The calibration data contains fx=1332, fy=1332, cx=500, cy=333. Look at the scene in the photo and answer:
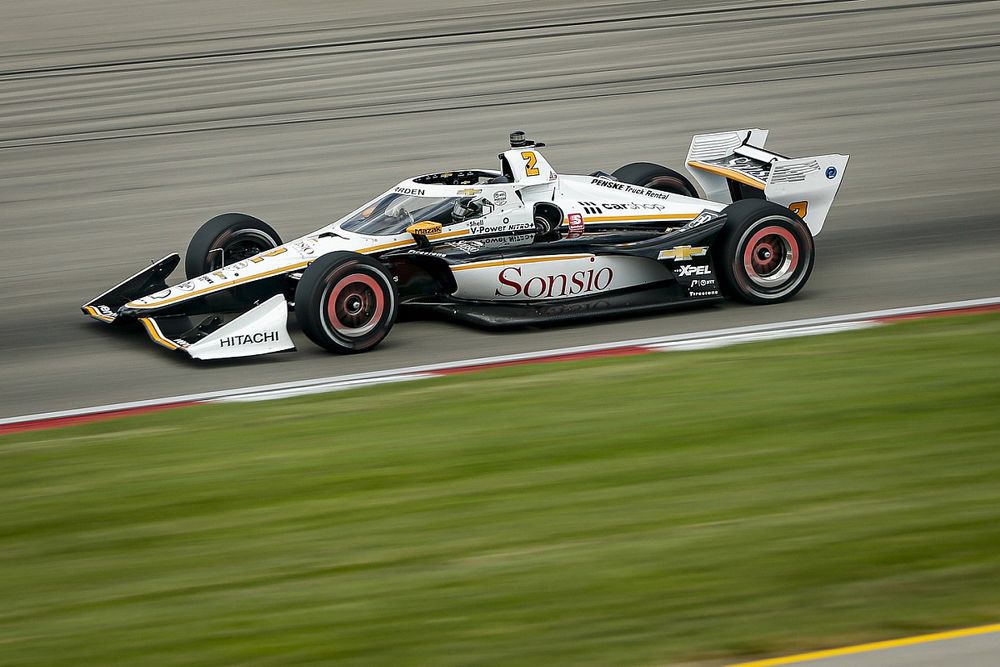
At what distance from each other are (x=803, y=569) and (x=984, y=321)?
15.4ft

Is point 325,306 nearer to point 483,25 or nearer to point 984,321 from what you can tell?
point 984,321

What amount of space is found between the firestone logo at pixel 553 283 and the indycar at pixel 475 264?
11 millimetres

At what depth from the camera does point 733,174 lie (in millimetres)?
11445

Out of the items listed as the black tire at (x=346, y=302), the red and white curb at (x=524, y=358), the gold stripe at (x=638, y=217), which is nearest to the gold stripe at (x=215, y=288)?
the black tire at (x=346, y=302)

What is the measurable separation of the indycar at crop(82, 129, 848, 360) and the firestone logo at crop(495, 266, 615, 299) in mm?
11

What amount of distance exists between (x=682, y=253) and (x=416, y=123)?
882cm

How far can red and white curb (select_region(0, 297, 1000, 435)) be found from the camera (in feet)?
27.3

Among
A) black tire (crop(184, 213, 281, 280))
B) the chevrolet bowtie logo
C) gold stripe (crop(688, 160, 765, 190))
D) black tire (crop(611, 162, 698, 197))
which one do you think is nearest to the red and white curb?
the chevrolet bowtie logo

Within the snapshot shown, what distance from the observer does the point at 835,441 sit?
22.6 ft

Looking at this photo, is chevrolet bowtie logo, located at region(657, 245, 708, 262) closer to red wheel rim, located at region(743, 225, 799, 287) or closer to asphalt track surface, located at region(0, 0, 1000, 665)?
red wheel rim, located at region(743, 225, 799, 287)

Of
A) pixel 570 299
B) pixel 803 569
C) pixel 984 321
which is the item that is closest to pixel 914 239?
pixel 984 321

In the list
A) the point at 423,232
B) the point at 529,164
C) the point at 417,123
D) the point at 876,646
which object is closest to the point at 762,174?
the point at 529,164

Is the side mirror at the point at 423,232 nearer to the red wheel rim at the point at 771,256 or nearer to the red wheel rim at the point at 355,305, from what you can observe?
the red wheel rim at the point at 355,305

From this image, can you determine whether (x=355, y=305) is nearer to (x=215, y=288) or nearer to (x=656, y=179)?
(x=215, y=288)
